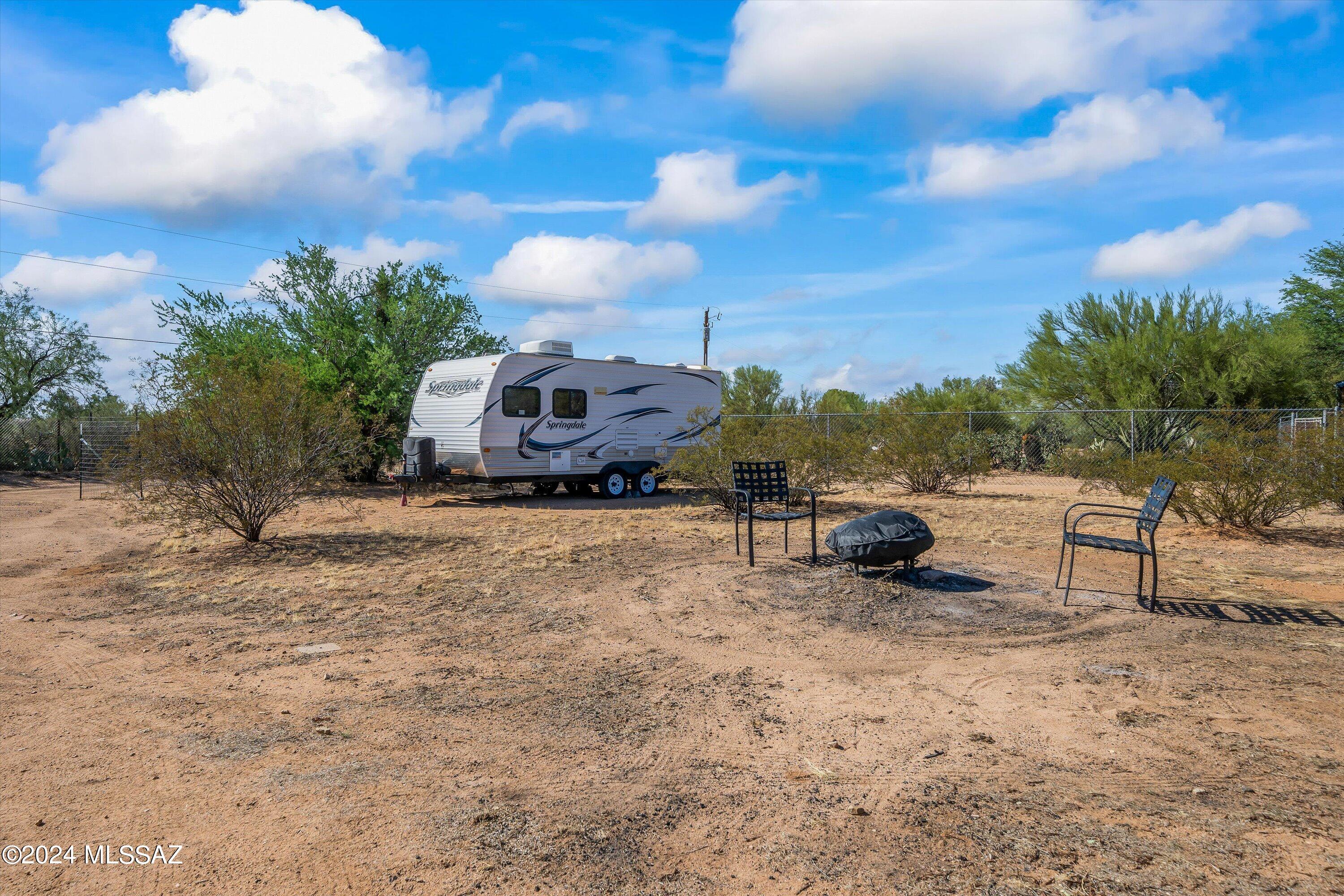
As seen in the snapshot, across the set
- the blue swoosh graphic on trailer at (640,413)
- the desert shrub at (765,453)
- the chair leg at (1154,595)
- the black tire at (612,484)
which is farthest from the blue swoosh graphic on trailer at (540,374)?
the chair leg at (1154,595)

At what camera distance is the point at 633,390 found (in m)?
16.2

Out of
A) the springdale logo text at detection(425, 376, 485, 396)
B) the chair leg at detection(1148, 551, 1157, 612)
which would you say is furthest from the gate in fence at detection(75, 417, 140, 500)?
the chair leg at detection(1148, 551, 1157, 612)

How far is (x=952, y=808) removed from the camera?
2.92 meters

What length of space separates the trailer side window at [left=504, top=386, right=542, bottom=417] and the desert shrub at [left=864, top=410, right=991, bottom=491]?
6.05 meters

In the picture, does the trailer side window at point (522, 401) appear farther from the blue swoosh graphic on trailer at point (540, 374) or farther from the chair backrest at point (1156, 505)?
the chair backrest at point (1156, 505)

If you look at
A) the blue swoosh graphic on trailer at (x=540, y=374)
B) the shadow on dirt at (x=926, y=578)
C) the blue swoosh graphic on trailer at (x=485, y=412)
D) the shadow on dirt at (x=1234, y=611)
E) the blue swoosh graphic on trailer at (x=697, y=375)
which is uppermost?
the blue swoosh graphic on trailer at (x=697, y=375)

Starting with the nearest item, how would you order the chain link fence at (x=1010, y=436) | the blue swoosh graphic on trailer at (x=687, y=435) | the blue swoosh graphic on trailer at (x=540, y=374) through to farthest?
the chain link fence at (x=1010, y=436) → the blue swoosh graphic on trailer at (x=540, y=374) → the blue swoosh graphic on trailer at (x=687, y=435)

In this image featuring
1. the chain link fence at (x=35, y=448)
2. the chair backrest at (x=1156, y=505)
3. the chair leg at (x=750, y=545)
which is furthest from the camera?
the chain link fence at (x=35, y=448)

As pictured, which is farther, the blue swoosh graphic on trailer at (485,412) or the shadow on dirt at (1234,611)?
the blue swoosh graphic on trailer at (485,412)

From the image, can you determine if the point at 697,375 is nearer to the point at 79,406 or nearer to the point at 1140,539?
the point at 1140,539

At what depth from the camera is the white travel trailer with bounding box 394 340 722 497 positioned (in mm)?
14227

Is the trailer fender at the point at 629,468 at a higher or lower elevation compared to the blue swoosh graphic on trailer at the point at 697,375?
lower

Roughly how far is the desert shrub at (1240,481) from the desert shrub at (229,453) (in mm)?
9718

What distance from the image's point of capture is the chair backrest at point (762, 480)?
8.34 meters
